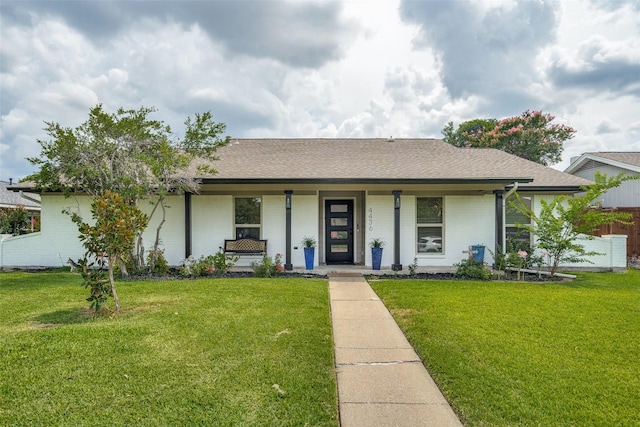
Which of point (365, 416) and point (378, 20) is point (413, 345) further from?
point (378, 20)

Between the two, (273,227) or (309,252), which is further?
(273,227)

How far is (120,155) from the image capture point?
8445 millimetres

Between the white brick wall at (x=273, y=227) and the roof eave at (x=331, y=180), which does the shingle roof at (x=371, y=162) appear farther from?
the white brick wall at (x=273, y=227)

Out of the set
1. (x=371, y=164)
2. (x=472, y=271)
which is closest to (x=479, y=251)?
(x=472, y=271)

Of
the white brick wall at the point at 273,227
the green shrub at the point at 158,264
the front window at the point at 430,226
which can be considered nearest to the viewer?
the green shrub at the point at 158,264

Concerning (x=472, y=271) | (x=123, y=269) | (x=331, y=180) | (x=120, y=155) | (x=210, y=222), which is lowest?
(x=472, y=271)

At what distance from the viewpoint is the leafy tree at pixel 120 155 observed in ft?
26.5

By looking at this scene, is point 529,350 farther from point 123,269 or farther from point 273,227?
point 123,269

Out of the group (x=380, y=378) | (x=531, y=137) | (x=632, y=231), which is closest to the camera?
(x=380, y=378)

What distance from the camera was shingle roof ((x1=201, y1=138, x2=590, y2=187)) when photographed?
9.83 metres

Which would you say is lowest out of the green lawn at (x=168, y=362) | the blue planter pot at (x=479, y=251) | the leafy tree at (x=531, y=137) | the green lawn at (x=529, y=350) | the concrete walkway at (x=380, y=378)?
the concrete walkway at (x=380, y=378)

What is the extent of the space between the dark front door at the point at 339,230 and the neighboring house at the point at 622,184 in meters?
9.06

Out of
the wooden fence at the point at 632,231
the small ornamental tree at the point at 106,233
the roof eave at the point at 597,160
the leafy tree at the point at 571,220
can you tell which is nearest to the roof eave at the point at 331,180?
the leafy tree at the point at 571,220

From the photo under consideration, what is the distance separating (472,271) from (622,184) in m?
11.0
